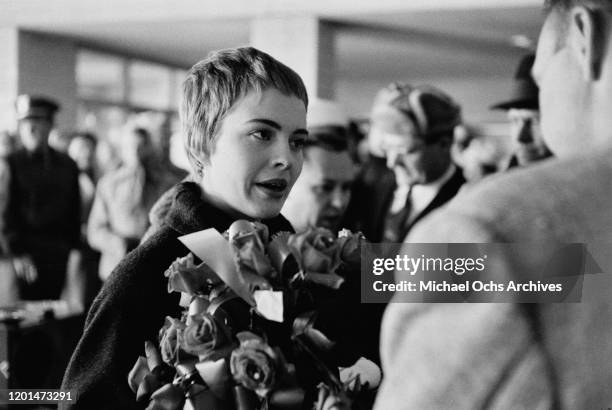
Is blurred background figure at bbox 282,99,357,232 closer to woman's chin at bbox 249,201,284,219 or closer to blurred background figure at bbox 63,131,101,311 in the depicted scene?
woman's chin at bbox 249,201,284,219

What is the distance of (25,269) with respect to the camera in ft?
16.7

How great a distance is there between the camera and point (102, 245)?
4820 mm

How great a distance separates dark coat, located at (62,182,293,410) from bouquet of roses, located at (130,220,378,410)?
0.44ft

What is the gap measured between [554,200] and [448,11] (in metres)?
8.68

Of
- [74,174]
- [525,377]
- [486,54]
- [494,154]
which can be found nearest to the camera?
[525,377]

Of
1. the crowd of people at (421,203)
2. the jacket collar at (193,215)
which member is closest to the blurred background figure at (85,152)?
the crowd of people at (421,203)

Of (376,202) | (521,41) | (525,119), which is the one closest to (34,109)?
(376,202)

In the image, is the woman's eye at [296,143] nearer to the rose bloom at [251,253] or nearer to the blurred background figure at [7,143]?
the rose bloom at [251,253]

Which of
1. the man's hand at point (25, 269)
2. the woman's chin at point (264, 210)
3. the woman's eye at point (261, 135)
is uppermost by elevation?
the woman's eye at point (261, 135)

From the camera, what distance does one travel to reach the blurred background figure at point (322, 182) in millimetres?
2363

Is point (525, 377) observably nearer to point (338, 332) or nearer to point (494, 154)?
point (338, 332)

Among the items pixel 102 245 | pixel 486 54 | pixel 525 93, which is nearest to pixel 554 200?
pixel 525 93

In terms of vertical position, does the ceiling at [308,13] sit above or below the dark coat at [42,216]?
above

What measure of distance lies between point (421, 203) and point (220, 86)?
1525mm
